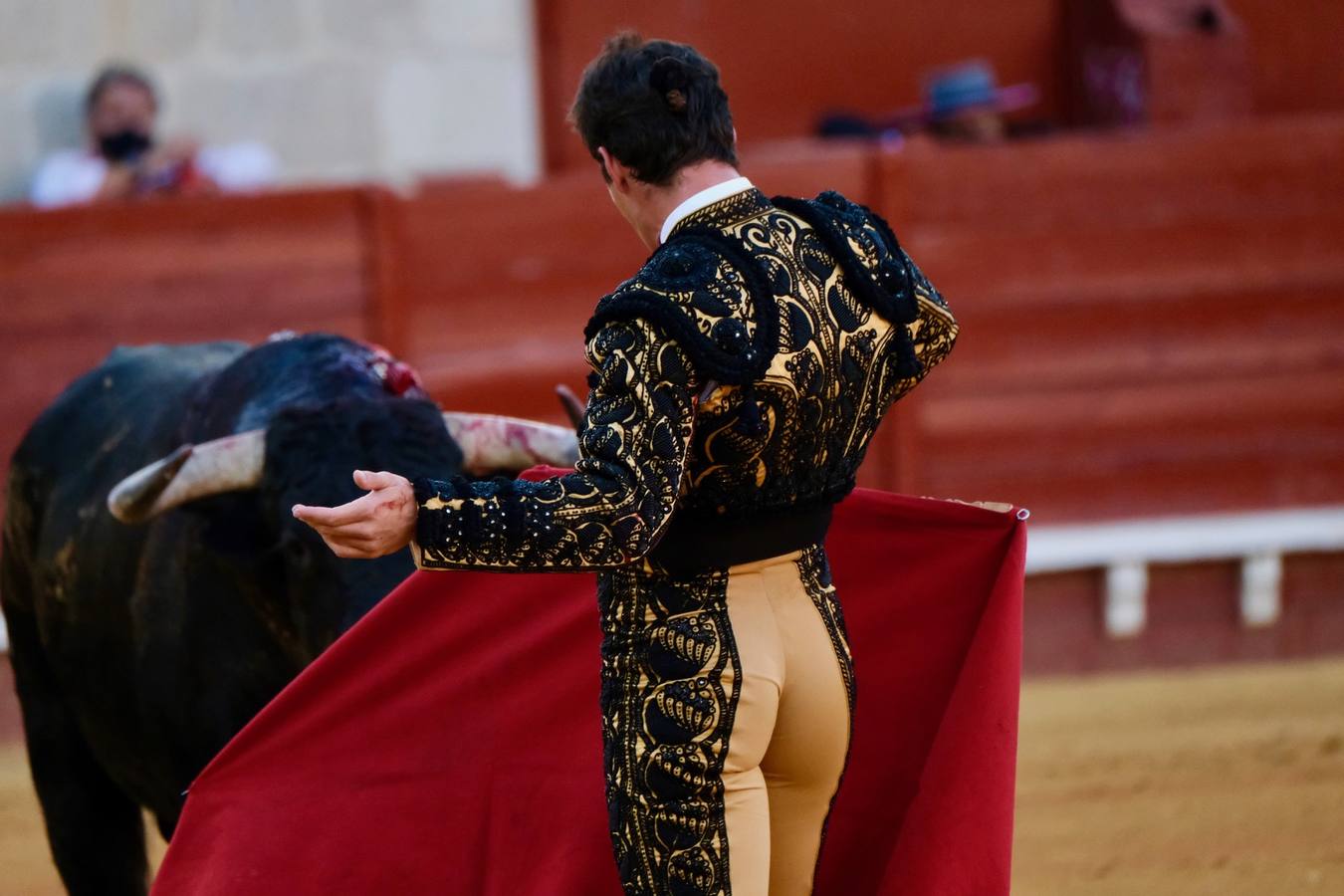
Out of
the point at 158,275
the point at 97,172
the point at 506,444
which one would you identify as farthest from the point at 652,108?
the point at 97,172

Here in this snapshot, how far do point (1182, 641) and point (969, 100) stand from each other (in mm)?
1890

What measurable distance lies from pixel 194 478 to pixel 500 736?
2.18 feet

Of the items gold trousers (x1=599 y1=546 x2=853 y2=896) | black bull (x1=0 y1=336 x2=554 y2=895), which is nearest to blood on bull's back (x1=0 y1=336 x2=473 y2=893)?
black bull (x1=0 y1=336 x2=554 y2=895)

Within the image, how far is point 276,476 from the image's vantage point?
113 inches

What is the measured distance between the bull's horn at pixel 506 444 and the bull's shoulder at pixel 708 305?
3.75 feet

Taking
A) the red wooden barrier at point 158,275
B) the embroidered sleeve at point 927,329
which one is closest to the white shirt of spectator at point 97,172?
the red wooden barrier at point 158,275

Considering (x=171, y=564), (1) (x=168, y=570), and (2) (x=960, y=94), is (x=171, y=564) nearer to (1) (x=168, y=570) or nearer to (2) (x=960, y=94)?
(1) (x=168, y=570)

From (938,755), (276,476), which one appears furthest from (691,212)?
(276,476)

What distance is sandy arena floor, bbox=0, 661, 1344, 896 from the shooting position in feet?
12.9

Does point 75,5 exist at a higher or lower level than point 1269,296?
higher

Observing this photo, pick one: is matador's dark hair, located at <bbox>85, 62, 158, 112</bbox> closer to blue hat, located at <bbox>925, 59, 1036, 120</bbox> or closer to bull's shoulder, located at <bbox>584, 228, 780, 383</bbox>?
blue hat, located at <bbox>925, 59, 1036, 120</bbox>

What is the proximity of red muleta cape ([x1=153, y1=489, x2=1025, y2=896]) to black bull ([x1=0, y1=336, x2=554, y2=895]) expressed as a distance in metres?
0.16

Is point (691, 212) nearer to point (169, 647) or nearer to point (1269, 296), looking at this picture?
point (169, 647)

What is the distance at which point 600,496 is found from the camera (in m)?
1.80
